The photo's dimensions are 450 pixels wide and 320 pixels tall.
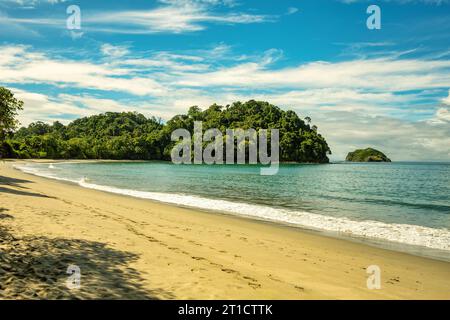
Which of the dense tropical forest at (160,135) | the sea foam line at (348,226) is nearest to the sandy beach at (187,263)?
the sea foam line at (348,226)

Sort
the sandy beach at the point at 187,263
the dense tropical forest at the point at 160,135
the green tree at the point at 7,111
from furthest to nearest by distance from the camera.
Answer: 1. the dense tropical forest at the point at 160,135
2. the green tree at the point at 7,111
3. the sandy beach at the point at 187,263

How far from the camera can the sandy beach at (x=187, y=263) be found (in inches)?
262

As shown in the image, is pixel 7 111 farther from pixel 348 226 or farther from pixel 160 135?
pixel 160 135

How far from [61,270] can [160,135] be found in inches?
6406

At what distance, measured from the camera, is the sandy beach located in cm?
666

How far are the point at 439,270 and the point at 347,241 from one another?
12.2 ft

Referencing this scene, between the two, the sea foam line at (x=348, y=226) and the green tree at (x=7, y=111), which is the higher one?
the green tree at (x=7, y=111)

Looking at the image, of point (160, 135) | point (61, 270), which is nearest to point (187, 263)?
point (61, 270)

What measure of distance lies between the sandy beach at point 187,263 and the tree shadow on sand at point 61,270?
19 millimetres

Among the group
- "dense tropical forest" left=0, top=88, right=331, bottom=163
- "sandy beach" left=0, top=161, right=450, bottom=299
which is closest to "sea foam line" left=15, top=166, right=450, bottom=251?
"sandy beach" left=0, top=161, right=450, bottom=299

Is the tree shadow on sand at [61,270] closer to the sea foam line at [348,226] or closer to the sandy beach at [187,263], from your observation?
the sandy beach at [187,263]
